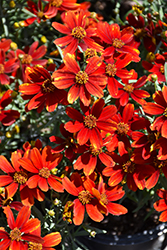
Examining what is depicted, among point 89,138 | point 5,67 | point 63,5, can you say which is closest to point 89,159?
point 89,138

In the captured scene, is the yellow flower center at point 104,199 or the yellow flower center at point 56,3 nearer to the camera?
the yellow flower center at point 104,199

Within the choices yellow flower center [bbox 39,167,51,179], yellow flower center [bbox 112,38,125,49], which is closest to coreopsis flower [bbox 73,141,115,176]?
yellow flower center [bbox 39,167,51,179]

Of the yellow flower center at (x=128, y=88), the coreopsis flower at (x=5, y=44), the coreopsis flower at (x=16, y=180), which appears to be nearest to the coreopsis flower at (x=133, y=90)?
the yellow flower center at (x=128, y=88)

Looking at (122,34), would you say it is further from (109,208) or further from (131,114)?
(109,208)

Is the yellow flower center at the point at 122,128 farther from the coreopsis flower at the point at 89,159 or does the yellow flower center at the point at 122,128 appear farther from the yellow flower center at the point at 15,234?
the yellow flower center at the point at 15,234

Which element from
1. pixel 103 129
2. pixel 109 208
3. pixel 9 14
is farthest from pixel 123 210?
pixel 9 14

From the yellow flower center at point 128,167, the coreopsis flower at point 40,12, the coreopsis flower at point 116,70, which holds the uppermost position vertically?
the coreopsis flower at point 40,12

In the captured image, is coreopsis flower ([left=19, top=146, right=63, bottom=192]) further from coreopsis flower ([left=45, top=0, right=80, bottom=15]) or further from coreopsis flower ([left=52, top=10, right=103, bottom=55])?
coreopsis flower ([left=45, top=0, right=80, bottom=15])
